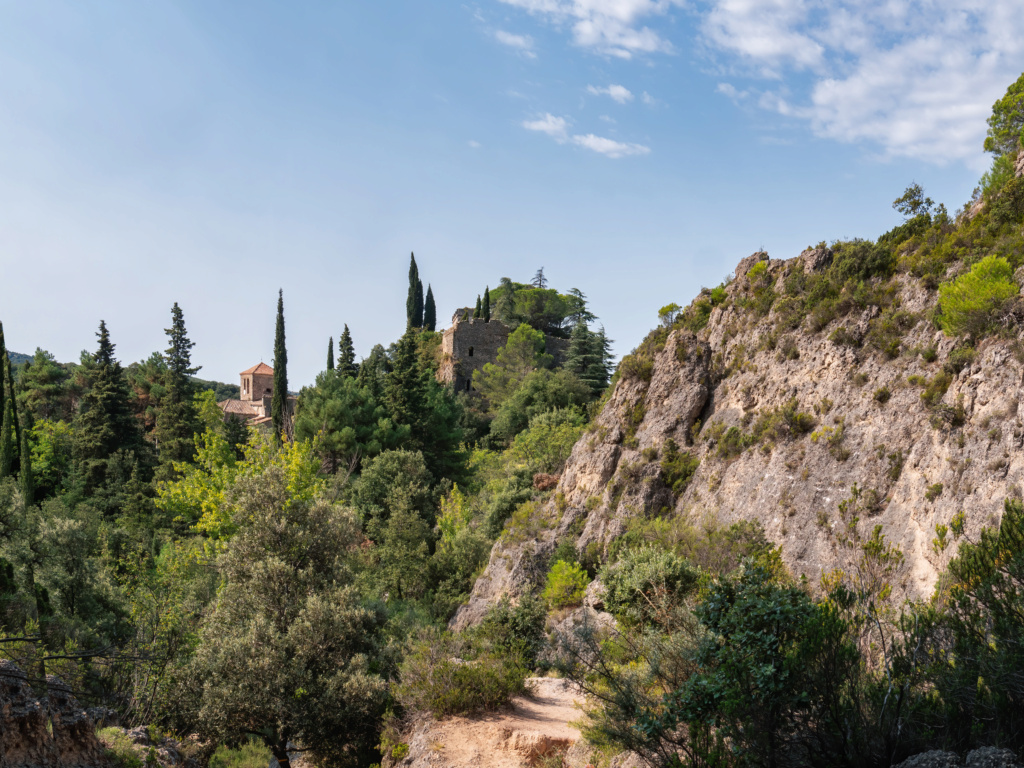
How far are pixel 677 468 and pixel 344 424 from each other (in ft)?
63.5

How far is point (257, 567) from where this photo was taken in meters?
12.9

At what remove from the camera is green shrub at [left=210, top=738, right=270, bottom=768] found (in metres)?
13.6

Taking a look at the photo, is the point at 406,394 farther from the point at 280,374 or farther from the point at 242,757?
the point at 242,757

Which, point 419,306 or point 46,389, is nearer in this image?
point 46,389

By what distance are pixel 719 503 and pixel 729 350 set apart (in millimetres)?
5245

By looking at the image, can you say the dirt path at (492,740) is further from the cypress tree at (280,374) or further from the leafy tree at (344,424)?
the cypress tree at (280,374)

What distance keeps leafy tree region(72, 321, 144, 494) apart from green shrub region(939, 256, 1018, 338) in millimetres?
38052

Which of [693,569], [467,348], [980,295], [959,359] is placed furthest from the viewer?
[467,348]

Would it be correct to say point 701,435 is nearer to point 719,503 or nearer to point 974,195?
point 719,503

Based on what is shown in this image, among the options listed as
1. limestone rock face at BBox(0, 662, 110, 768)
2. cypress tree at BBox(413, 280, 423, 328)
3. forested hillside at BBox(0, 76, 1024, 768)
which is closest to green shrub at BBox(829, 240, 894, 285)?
forested hillside at BBox(0, 76, 1024, 768)

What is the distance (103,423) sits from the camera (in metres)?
35.1

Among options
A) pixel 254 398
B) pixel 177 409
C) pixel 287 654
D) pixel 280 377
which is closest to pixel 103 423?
pixel 177 409

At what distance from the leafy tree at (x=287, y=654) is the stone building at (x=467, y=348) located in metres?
36.2

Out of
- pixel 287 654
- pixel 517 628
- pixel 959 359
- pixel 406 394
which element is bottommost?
pixel 517 628
